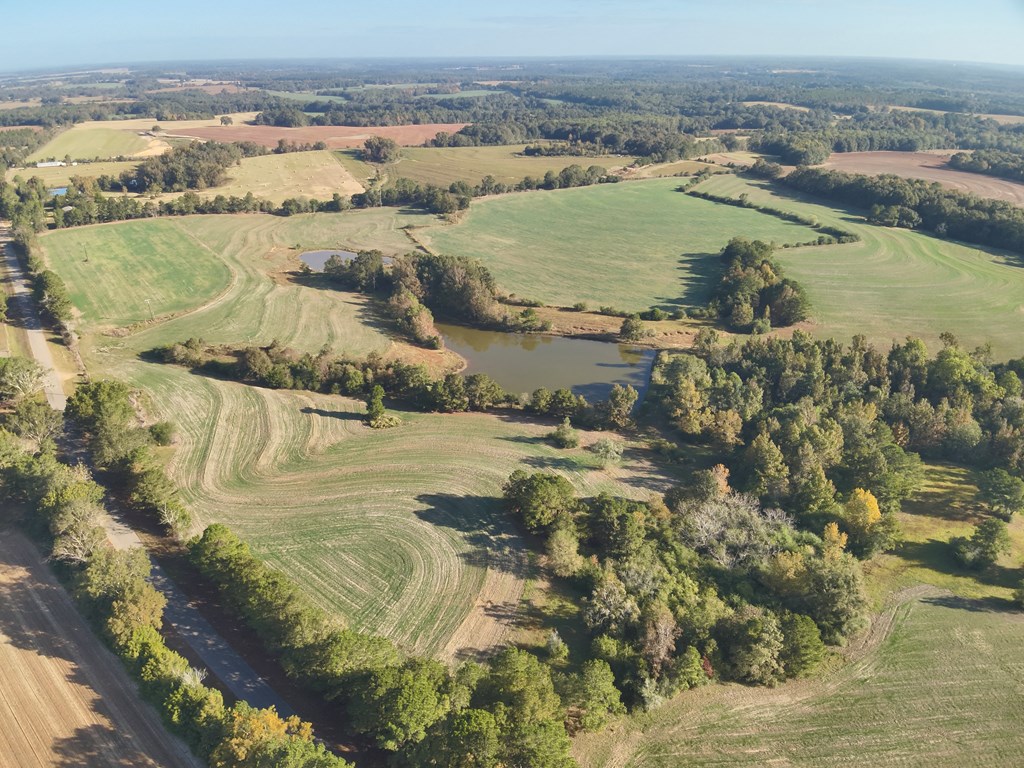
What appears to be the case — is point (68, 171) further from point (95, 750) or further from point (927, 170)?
point (927, 170)

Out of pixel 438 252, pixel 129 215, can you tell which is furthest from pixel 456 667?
pixel 129 215

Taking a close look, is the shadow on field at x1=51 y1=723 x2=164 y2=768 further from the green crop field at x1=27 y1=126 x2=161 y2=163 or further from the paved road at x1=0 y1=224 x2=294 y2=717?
the green crop field at x1=27 y1=126 x2=161 y2=163

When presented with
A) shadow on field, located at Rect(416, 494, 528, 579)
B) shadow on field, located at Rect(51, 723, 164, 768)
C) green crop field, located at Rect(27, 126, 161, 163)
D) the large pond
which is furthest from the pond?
green crop field, located at Rect(27, 126, 161, 163)

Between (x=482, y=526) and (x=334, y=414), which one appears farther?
(x=334, y=414)

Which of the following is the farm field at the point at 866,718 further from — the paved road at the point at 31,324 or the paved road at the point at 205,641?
the paved road at the point at 31,324

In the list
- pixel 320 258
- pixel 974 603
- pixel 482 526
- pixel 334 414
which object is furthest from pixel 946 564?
pixel 320 258

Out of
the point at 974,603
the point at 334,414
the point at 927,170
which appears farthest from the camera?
the point at 927,170

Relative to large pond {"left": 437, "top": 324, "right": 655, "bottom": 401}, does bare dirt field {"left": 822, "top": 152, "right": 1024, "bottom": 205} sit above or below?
above
